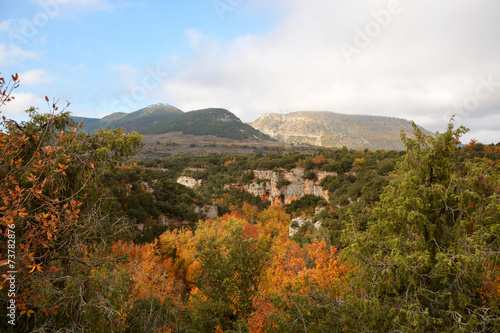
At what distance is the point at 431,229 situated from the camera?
241 inches

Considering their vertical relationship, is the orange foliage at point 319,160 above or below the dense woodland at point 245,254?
above

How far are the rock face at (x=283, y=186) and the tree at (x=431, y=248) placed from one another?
49.1 m

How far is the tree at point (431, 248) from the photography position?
5242 mm

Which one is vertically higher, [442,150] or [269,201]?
[442,150]

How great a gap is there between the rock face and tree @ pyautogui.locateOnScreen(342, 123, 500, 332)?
161 ft

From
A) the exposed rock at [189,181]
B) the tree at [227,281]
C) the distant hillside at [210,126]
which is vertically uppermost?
the distant hillside at [210,126]

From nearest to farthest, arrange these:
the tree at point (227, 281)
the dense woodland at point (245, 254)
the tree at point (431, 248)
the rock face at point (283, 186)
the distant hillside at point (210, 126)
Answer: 1. the dense woodland at point (245, 254)
2. the tree at point (431, 248)
3. the tree at point (227, 281)
4. the rock face at point (283, 186)
5. the distant hillside at point (210, 126)

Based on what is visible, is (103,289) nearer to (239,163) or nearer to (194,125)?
(239,163)

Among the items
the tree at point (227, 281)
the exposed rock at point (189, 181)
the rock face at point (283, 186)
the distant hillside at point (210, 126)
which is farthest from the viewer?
the distant hillside at point (210, 126)

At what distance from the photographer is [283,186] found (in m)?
60.9

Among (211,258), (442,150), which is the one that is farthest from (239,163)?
(442,150)

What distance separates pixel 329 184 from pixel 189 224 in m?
30.0

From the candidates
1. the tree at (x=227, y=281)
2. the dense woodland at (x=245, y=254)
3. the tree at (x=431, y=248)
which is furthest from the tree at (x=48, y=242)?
the tree at (x=227, y=281)

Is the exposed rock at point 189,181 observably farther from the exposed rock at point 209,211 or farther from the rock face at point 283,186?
the exposed rock at point 209,211
